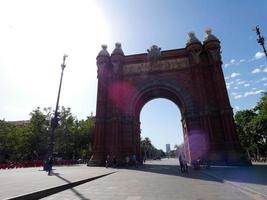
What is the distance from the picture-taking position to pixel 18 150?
4603cm

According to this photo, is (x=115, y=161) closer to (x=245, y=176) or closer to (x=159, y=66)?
(x=159, y=66)

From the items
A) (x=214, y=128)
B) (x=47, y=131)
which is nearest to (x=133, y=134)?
(x=214, y=128)

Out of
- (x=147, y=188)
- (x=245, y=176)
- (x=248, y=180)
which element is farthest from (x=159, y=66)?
(x=147, y=188)

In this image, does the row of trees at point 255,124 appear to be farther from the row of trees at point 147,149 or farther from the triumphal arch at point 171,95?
the row of trees at point 147,149

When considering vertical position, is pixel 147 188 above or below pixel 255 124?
below

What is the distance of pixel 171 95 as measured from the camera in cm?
3055

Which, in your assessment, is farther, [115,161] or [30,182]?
[115,161]

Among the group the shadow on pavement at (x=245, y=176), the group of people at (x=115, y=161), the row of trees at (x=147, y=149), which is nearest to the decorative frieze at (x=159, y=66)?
the group of people at (x=115, y=161)

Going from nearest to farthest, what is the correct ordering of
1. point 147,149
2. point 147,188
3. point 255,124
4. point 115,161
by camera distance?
point 147,188, point 115,161, point 255,124, point 147,149

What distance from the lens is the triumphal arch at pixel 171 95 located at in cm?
2519

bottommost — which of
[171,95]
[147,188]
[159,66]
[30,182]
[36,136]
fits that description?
[147,188]

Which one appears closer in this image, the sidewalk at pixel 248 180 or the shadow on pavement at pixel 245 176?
the sidewalk at pixel 248 180

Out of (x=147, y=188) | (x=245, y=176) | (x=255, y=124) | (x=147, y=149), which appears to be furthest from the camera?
(x=147, y=149)

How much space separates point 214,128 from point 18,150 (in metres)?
40.0
